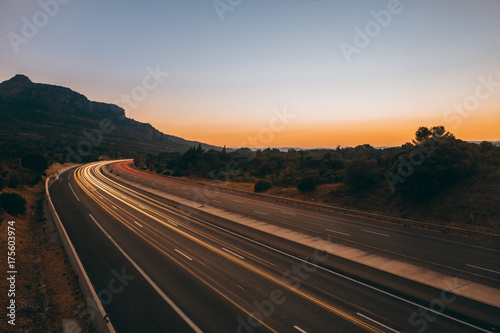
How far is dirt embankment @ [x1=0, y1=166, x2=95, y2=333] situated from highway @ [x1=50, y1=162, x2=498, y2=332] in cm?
99

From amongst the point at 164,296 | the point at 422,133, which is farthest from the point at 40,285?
the point at 422,133

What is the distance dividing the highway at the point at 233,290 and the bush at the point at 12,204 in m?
7.56

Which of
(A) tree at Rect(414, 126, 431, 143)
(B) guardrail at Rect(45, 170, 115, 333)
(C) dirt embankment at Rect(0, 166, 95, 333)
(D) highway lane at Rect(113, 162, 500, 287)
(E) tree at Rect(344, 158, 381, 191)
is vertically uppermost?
(A) tree at Rect(414, 126, 431, 143)

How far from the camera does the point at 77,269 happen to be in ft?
40.1

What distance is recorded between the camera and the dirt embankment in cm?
906

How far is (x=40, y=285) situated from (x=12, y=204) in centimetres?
1515

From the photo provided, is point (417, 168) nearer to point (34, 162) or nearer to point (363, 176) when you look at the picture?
point (363, 176)

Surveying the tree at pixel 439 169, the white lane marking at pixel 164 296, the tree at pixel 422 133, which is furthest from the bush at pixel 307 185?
the white lane marking at pixel 164 296

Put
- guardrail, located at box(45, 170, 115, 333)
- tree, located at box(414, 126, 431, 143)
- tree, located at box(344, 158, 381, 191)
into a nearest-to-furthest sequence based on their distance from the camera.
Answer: guardrail, located at box(45, 170, 115, 333) → tree, located at box(344, 158, 381, 191) → tree, located at box(414, 126, 431, 143)

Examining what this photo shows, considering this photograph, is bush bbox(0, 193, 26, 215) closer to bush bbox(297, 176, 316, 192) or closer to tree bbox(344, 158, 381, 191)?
bush bbox(297, 176, 316, 192)

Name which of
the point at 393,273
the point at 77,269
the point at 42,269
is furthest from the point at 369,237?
the point at 42,269

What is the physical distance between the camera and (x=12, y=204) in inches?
851

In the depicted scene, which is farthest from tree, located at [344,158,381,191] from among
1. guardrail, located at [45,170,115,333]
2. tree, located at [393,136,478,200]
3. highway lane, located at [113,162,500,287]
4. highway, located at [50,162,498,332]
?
guardrail, located at [45,170,115,333]

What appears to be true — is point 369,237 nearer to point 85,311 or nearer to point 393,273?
point 393,273
